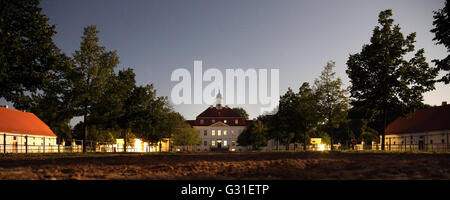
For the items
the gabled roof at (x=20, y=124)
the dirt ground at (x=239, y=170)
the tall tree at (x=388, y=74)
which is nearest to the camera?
the dirt ground at (x=239, y=170)

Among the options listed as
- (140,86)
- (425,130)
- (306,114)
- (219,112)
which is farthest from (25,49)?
(219,112)

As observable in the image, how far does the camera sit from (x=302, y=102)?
50750 millimetres

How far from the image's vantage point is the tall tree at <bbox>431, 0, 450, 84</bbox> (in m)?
26.9

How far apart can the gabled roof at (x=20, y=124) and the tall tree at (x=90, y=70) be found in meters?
15.6

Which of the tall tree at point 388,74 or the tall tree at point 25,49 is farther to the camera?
the tall tree at point 388,74

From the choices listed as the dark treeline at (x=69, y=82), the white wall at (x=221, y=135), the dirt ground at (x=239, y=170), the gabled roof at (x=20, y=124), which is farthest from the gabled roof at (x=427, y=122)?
the white wall at (x=221, y=135)

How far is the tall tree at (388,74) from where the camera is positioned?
33375 mm

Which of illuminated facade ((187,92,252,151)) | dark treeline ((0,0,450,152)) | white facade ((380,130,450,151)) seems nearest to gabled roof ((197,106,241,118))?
illuminated facade ((187,92,252,151))

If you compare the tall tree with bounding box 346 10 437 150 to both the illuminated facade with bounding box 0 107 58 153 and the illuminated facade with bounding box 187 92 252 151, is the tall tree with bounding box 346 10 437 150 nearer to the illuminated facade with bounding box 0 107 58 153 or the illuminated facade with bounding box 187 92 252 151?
the illuminated facade with bounding box 0 107 58 153

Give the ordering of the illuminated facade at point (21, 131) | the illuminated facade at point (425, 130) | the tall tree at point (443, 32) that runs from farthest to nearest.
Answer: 1. the illuminated facade at point (425, 130)
2. the illuminated facade at point (21, 131)
3. the tall tree at point (443, 32)

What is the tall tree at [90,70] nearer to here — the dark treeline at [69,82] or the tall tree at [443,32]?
the dark treeline at [69,82]

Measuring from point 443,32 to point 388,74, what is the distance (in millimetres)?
7057

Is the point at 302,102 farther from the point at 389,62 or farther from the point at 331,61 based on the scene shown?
the point at 389,62
